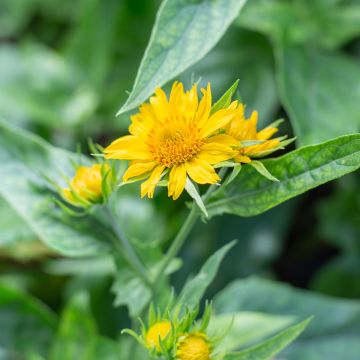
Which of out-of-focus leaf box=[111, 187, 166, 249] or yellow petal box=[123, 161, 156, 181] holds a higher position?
yellow petal box=[123, 161, 156, 181]

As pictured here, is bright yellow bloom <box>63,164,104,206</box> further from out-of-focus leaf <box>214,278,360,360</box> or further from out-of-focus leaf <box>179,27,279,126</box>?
out-of-focus leaf <box>179,27,279,126</box>

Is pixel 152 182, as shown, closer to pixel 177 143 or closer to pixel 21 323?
pixel 177 143

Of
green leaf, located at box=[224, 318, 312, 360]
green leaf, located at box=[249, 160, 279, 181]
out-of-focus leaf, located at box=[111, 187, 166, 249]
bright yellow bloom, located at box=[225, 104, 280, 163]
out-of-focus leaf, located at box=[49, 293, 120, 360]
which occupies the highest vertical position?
bright yellow bloom, located at box=[225, 104, 280, 163]

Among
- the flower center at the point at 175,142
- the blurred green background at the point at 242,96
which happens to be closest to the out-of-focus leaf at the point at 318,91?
the blurred green background at the point at 242,96

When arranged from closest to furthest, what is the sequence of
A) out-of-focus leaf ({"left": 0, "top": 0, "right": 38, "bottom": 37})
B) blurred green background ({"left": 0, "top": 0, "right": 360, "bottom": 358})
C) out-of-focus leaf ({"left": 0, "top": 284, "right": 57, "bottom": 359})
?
1. out-of-focus leaf ({"left": 0, "top": 284, "right": 57, "bottom": 359})
2. blurred green background ({"left": 0, "top": 0, "right": 360, "bottom": 358})
3. out-of-focus leaf ({"left": 0, "top": 0, "right": 38, "bottom": 37})

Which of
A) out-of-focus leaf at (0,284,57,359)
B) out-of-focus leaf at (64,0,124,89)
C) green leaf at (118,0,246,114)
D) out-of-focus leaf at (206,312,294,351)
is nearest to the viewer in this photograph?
green leaf at (118,0,246,114)

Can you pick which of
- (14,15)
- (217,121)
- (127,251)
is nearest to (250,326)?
(127,251)

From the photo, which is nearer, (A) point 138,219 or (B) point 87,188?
(B) point 87,188

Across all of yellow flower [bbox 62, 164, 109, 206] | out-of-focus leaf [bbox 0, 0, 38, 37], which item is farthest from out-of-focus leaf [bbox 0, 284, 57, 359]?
out-of-focus leaf [bbox 0, 0, 38, 37]
